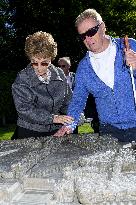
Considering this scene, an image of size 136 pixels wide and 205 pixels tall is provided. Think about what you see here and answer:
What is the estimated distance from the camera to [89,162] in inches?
96.5

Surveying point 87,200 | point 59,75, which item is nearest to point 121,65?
point 59,75

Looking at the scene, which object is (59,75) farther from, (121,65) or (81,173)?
(81,173)

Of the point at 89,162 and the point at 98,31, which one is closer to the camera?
the point at 89,162

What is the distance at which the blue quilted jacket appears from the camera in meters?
3.42

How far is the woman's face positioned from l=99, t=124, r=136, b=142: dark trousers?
2.27 ft

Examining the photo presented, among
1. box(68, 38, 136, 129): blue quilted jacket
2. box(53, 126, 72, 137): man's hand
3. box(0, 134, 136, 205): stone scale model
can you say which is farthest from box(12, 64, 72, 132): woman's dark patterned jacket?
box(0, 134, 136, 205): stone scale model

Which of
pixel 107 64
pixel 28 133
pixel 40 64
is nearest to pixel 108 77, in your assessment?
pixel 107 64

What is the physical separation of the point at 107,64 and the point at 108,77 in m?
0.10

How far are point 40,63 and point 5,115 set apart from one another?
13477mm

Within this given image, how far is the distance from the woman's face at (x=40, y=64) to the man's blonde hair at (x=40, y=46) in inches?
1.3

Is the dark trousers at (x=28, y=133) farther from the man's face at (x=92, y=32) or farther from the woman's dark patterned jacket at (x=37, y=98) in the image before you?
the man's face at (x=92, y=32)

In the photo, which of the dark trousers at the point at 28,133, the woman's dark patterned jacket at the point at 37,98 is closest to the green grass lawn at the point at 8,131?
the dark trousers at the point at 28,133

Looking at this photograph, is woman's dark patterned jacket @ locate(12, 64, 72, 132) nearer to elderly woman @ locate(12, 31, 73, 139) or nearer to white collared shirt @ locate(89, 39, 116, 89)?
elderly woman @ locate(12, 31, 73, 139)

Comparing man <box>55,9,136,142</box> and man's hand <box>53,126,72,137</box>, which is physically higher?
man <box>55,9,136,142</box>
